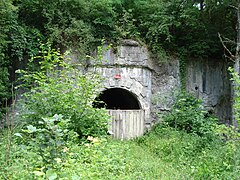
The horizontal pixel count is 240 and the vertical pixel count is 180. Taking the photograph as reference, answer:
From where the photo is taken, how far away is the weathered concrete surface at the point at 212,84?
952cm

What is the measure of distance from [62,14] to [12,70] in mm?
2503

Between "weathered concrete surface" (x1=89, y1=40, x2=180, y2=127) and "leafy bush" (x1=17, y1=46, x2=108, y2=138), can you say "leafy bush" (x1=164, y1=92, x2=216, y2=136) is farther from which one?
"leafy bush" (x1=17, y1=46, x2=108, y2=138)

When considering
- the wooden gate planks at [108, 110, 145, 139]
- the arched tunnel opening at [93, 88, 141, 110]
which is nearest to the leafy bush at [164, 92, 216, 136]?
the wooden gate planks at [108, 110, 145, 139]

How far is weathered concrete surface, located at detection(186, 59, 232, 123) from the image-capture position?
9.52 meters

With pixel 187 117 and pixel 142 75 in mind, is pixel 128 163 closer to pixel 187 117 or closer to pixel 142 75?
pixel 187 117

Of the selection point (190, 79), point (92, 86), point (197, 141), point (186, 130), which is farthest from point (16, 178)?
point (190, 79)

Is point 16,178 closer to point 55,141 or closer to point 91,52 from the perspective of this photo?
point 55,141

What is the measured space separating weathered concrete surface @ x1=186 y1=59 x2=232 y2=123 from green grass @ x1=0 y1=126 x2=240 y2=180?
375cm

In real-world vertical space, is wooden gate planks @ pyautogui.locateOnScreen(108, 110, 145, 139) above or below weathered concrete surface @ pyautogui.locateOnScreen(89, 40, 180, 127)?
below

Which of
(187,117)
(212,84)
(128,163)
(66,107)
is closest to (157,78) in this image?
(187,117)

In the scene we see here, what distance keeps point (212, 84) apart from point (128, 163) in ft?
21.4

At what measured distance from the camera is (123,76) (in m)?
8.13

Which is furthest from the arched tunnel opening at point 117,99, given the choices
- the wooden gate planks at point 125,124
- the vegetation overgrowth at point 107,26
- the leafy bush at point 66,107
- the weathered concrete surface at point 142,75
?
the leafy bush at point 66,107

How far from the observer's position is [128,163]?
4.32 m
